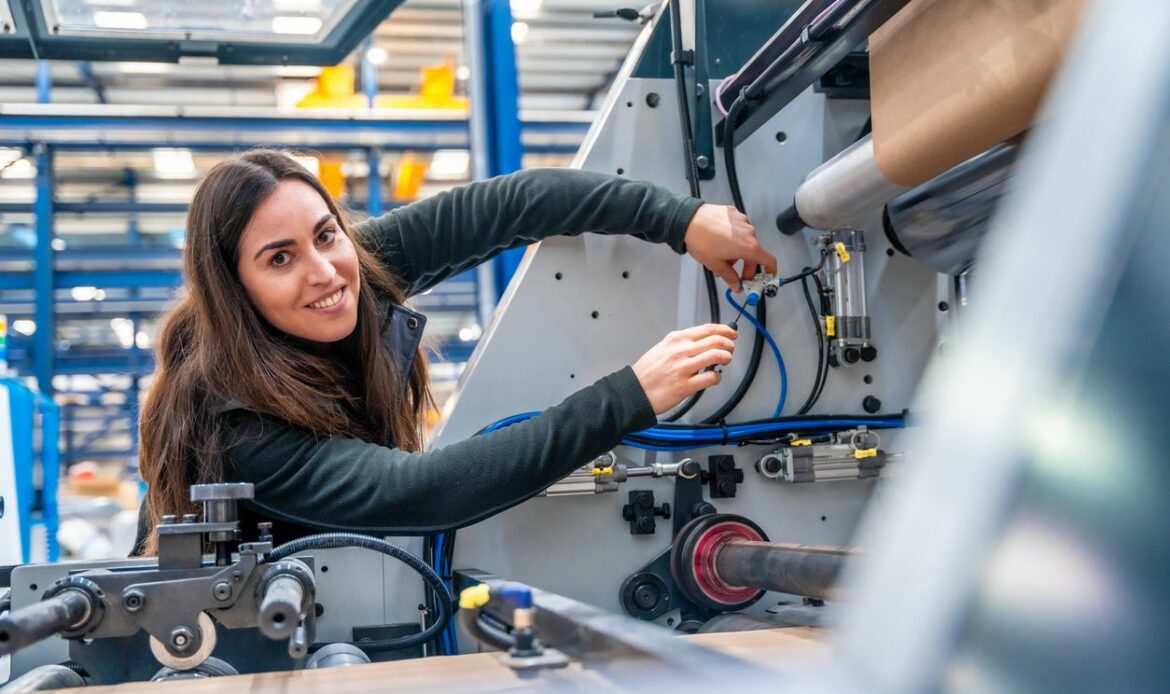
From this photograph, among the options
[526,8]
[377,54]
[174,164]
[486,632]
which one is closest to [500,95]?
[486,632]

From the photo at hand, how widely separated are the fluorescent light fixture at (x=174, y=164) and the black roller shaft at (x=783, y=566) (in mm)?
6310

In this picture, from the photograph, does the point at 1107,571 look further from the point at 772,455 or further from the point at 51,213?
the point at 51,213

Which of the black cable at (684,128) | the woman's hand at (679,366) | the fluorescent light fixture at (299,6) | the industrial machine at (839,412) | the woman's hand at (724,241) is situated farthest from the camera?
the fluorescent light fixture at (299,6)

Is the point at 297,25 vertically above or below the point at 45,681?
above

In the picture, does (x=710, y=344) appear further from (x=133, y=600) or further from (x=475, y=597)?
(x=133, y=600)

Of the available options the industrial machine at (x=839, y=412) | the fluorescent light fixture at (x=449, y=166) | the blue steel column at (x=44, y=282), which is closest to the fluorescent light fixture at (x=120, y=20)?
the industrial machine at (x=839, y=412)

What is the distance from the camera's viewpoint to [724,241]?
1.54 m

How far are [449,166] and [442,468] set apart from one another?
21.4 ft

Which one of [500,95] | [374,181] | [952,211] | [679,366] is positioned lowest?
[679,366]

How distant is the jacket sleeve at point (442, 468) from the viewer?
126cm

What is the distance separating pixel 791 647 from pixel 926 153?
27.5 inches

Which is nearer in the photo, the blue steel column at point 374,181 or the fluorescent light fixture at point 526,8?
the blue steel column at point 374,181

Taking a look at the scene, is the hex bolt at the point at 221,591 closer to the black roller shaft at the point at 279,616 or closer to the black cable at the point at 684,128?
the black roller shaft at the point at 279,616

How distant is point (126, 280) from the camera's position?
592 centimetres
